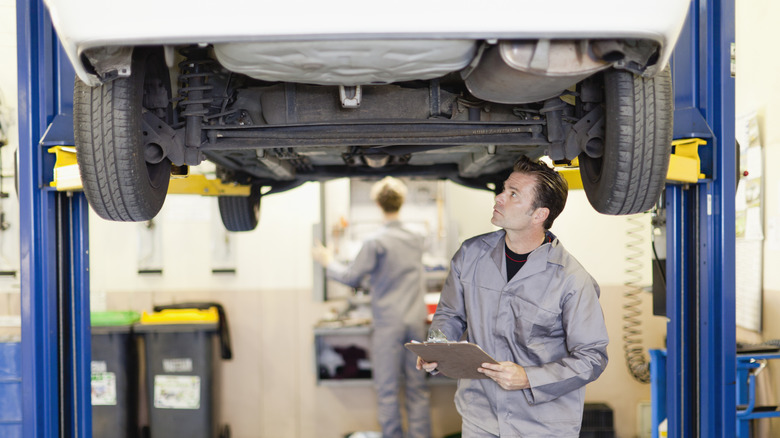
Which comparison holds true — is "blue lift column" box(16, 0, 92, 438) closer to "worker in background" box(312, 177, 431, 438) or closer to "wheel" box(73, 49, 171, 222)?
"wheel" box(73, 49, 171, 222)

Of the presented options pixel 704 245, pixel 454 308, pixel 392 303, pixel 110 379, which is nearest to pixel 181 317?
pixel 110 379

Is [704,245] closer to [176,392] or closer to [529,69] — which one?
[529,69]

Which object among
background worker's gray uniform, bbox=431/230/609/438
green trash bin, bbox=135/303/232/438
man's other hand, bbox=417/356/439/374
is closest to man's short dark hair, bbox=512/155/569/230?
background worker's gray uniform, bbox=431/230/609/438

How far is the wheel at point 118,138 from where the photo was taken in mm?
1586

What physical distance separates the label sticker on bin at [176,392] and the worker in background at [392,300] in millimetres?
1282

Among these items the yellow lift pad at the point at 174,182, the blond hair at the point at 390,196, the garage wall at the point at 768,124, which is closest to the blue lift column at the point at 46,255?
the yellow lift pad at the point at 174,182

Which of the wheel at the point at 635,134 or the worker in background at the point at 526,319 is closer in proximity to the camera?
the wheel at the point at 635,134

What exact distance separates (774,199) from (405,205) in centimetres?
251

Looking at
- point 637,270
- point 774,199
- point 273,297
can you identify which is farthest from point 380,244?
point 774,199

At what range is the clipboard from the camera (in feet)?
5.80

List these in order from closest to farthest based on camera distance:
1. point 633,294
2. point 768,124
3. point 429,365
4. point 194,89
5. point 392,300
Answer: point 194,89 < point 429,365 < point 768,124 < point 392,300 < point 633,294

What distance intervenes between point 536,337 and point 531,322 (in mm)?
67

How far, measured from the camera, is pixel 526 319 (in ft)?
6.57

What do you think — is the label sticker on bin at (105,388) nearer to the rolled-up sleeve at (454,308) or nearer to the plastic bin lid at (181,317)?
the plastic bin lid at (181,317)
